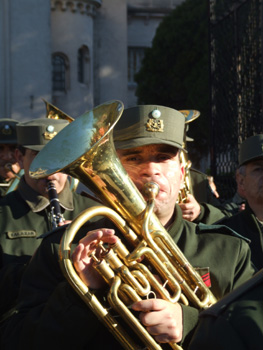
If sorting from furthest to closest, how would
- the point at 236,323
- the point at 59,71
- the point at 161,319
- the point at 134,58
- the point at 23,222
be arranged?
1. the point at 134,58
2. the point at 59,71
3. the point at 23,222
4. the point at 161,319
5. the point at 236,323

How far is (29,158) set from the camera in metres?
4.95

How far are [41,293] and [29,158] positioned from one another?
1.85m

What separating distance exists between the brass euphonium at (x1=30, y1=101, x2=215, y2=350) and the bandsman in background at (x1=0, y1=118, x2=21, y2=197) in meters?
3.42

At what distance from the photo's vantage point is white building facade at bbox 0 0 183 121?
1016 inches

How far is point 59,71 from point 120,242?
2754 centimetres

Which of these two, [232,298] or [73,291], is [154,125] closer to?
[73,291]

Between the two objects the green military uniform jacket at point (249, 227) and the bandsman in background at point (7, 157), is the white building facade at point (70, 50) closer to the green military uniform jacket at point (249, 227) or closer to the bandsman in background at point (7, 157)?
the bandsman in background at point (7, 157)

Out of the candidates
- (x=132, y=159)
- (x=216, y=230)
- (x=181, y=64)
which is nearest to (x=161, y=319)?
(x=216, y=230)

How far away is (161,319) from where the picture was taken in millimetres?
2873

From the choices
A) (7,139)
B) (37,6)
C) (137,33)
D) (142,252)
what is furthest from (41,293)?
(137,33)

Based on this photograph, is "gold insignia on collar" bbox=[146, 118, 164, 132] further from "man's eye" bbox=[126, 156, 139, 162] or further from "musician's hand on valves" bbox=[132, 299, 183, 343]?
"musician's hand on valves" bbox=[132, 299, 183, 343]

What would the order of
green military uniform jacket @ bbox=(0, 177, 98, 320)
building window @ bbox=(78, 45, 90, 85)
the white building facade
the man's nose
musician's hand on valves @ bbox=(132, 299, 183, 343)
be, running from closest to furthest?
musician's hand on valves @ bbox=(132, 299, 183, 343) < the man's nose < green military uniform jacket @ bbox=(0, 177, 98, 320) < the white building facade < building window @ bbox=(78, 45, 90, 85)

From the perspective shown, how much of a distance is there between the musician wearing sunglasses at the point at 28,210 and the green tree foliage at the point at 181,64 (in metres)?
20.3

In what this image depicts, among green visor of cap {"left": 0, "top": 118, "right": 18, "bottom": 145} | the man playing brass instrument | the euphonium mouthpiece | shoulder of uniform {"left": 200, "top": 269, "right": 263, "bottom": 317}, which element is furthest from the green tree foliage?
shoulder of uniform {"left": 200, "top": 269, "right": 263, "bottom": 317}
